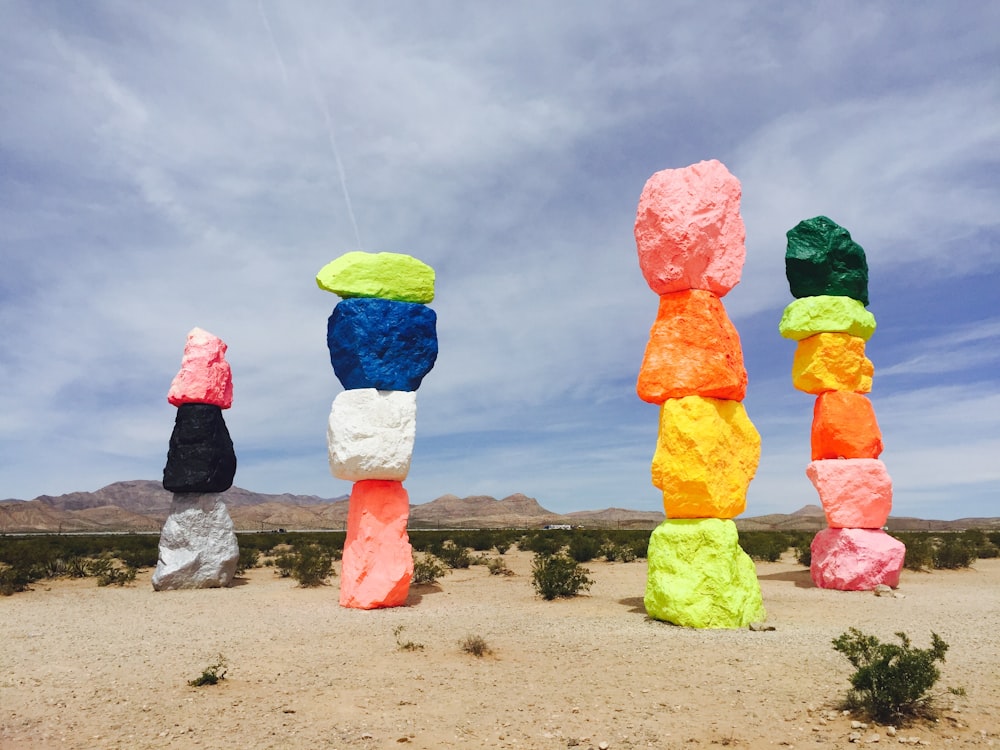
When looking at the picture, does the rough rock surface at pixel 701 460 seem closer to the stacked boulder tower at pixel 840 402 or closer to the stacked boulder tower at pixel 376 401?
the stacked boulder tower at pixel 376 401

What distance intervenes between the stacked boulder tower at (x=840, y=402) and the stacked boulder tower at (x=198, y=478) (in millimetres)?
12086

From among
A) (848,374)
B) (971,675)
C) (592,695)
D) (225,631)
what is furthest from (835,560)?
(225,631)

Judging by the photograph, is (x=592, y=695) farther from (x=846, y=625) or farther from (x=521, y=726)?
(x=846, y=625)

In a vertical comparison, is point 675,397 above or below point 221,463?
above

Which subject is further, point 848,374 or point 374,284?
point 848,374

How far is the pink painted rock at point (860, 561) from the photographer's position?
42.4 feet

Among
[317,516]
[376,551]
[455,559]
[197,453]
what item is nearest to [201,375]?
[197,453]

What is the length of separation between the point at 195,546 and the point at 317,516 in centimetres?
8279

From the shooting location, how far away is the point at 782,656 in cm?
734

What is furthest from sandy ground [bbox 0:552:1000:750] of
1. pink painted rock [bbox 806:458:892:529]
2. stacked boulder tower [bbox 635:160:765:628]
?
pink painted rock [bbox 806:458:892:529]

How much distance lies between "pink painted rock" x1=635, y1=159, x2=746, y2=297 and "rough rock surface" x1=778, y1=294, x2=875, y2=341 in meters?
4.60

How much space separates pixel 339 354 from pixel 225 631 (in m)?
4.67

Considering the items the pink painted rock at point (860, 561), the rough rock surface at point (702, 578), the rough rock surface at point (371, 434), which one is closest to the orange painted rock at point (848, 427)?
the pink painted rock at point (860, 561)

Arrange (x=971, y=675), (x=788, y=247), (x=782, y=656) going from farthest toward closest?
(x=788, y=247), (x=782, y=656), (x=971, y=675)
